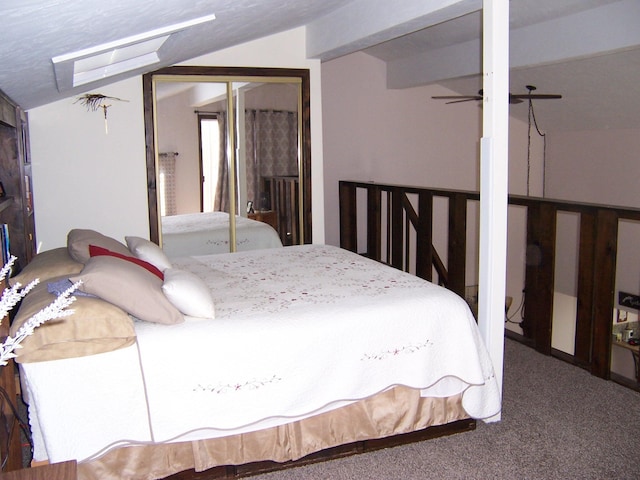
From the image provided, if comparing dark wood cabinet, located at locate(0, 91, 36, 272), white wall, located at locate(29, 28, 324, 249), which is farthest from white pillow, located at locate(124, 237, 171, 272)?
white wall, located at locate(29, 28, 324, 249)

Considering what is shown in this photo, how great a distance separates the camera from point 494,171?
2.87 meters

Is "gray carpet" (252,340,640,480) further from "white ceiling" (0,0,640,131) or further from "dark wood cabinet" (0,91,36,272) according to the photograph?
"dark wood cabinet" (0,91,36,272)

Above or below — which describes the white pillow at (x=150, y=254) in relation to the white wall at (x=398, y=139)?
below

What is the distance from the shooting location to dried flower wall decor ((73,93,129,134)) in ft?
15.6

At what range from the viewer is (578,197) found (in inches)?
289

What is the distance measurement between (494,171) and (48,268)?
2124 millimetres

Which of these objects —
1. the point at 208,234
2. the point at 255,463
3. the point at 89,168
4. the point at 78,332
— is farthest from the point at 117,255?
the point at 208,234

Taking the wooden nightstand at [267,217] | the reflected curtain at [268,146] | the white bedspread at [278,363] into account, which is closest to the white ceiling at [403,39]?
the reflected curtain at [268,146]

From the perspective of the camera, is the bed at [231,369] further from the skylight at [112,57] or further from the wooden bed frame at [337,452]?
the skylight at [112,57]

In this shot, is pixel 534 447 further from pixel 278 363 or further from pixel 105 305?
pixel 105 305

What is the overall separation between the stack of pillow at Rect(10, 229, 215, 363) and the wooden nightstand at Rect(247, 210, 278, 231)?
8.75ft

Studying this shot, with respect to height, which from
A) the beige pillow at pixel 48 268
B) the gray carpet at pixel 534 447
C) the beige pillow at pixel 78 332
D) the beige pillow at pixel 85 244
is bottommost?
the gray carpet at pixel 534 447

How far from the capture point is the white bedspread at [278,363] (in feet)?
7.33

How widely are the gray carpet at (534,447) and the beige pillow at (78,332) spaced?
848 mm
